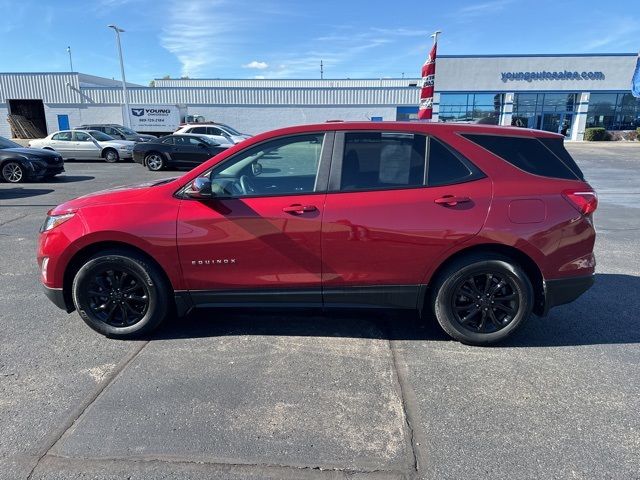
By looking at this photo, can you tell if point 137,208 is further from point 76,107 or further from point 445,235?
point 76,107

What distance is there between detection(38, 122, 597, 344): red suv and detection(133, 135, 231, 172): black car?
1519 cm

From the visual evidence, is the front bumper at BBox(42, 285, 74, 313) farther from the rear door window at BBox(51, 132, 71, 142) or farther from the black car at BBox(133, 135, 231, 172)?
the rear door window at BBox(51, 132, 71, 142)

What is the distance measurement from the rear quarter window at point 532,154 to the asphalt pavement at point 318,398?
141cm

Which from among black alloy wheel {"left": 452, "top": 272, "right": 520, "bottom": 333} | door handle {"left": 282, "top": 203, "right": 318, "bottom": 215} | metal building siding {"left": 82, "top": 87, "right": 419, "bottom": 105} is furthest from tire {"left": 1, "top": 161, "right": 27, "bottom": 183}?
metal building siding {"left": 82, "top": 87, "right": 419, "bottom": 105}

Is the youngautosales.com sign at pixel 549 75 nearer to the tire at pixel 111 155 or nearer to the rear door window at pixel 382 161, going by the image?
the tire at pixel 111 155

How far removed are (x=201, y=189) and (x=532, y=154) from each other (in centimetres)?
261

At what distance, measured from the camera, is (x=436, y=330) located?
3951 millimetres

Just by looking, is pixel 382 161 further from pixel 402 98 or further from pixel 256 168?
pixel 402 98

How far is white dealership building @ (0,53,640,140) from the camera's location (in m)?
37.1

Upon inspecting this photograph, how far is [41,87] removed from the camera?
38.1 meters

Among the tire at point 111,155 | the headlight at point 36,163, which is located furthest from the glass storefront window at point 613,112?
the headlight at point 36,163

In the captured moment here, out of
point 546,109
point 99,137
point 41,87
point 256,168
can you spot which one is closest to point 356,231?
point 256,168

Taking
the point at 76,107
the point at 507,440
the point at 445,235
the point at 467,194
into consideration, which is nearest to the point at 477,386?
the point at 507,440

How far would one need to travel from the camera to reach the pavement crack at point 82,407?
244 cm
